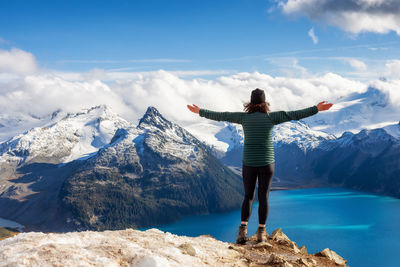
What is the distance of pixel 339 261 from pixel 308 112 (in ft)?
16.5

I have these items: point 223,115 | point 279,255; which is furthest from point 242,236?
point 223,115

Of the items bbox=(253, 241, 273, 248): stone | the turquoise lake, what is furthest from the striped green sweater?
the turquoise lake

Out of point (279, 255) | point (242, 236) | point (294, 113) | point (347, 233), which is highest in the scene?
point (294, 113)

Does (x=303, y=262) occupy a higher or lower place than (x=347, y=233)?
higher

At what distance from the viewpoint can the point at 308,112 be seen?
9.62 meters

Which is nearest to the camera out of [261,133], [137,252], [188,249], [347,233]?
[137,252]

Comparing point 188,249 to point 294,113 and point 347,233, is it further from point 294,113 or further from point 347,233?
point 347,233

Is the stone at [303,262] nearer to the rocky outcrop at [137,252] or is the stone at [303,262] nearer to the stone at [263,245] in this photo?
the rocky outcrop at [137,252]

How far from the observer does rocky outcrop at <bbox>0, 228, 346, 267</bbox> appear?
677 cm

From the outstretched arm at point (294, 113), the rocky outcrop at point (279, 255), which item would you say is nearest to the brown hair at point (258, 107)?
the outstretched arm at point (294, 113)

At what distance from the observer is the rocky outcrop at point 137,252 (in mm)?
6773

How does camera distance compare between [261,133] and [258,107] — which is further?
[258,107]

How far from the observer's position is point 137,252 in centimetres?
752

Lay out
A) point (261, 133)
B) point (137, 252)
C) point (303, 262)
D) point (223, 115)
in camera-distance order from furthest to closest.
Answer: point (223, 115)
point (261, 133)
point (303, 262)
point (137, 252)
